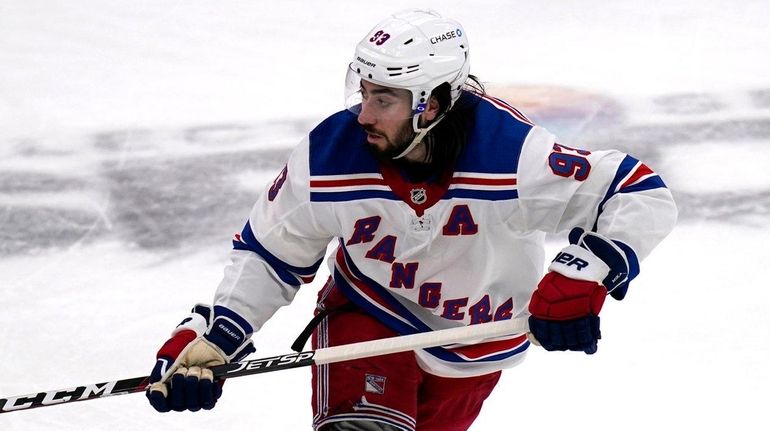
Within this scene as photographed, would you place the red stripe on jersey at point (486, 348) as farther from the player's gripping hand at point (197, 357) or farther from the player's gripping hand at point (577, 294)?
the player's gripping hand at point (197, 357)

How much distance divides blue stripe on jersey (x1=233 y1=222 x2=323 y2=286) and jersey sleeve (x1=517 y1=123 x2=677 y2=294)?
518 millimetres

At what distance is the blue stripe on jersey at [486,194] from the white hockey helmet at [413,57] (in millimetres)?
194

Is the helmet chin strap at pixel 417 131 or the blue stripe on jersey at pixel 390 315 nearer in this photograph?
the helmet chin strap at pixel 417 131

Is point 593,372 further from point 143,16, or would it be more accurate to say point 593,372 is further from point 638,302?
point 143,16

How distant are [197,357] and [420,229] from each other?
1.81 ft

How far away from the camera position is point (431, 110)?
294 centimetres

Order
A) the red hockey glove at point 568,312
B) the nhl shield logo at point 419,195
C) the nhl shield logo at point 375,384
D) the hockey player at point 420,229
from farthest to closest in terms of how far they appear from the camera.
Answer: the nhl shield logo at point 375,384, the nhl shield logo at point 419,195, the hockey player at point 420,229, the red hockey glove at point 568,312

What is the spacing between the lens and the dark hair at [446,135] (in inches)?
115

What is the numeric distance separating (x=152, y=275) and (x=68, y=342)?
477 mm

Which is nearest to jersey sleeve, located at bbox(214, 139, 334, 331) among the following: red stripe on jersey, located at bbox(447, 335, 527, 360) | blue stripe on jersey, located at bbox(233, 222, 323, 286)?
blue stripe on jersey, located at bbox(233, 222, 323, 286)

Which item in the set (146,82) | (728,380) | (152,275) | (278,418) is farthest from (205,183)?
(728,380)

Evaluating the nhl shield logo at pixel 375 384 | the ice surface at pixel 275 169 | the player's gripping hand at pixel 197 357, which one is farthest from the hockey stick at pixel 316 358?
the ice surface at pixel 275 169

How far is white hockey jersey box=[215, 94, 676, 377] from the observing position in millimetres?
2914

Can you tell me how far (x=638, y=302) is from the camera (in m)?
4.18
